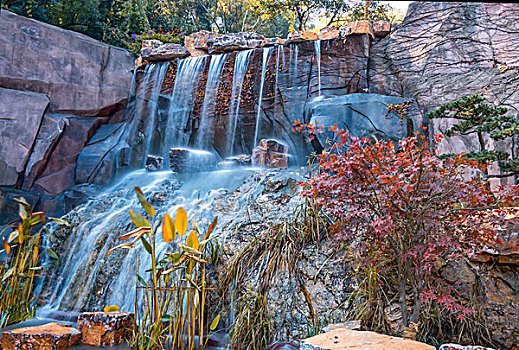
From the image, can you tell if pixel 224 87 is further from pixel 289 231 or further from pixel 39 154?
pixel 289 231

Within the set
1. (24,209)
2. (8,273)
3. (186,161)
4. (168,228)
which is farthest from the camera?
(186,161)

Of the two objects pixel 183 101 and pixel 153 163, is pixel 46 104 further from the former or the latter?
pixel 183 101

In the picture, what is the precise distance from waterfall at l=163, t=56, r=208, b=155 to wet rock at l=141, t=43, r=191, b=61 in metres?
0.34

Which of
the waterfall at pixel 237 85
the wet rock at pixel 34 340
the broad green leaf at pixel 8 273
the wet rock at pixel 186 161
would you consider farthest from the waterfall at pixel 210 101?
the wet rock at pixel 34 340

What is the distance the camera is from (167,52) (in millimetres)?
9211

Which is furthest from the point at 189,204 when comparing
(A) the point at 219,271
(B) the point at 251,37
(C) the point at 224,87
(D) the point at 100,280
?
(B) the point at 251,37

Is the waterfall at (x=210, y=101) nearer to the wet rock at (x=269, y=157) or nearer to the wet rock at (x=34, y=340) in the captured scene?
the wet rock at (x=269, y=157)

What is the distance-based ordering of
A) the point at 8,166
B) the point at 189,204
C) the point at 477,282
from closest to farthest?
the point at 477,282, the point at 189,204, the point at 8,166

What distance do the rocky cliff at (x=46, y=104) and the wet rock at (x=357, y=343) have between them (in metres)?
6.94

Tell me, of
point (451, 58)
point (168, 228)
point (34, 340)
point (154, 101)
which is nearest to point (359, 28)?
point (451, 58)

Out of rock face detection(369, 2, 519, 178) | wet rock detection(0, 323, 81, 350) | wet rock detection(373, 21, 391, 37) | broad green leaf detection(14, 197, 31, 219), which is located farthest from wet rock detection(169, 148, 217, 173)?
wet rock detection(373, 21, 391, 37)

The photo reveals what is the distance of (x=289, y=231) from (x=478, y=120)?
292 centimetres

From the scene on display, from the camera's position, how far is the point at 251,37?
888 cm

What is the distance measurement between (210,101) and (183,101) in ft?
2.31
